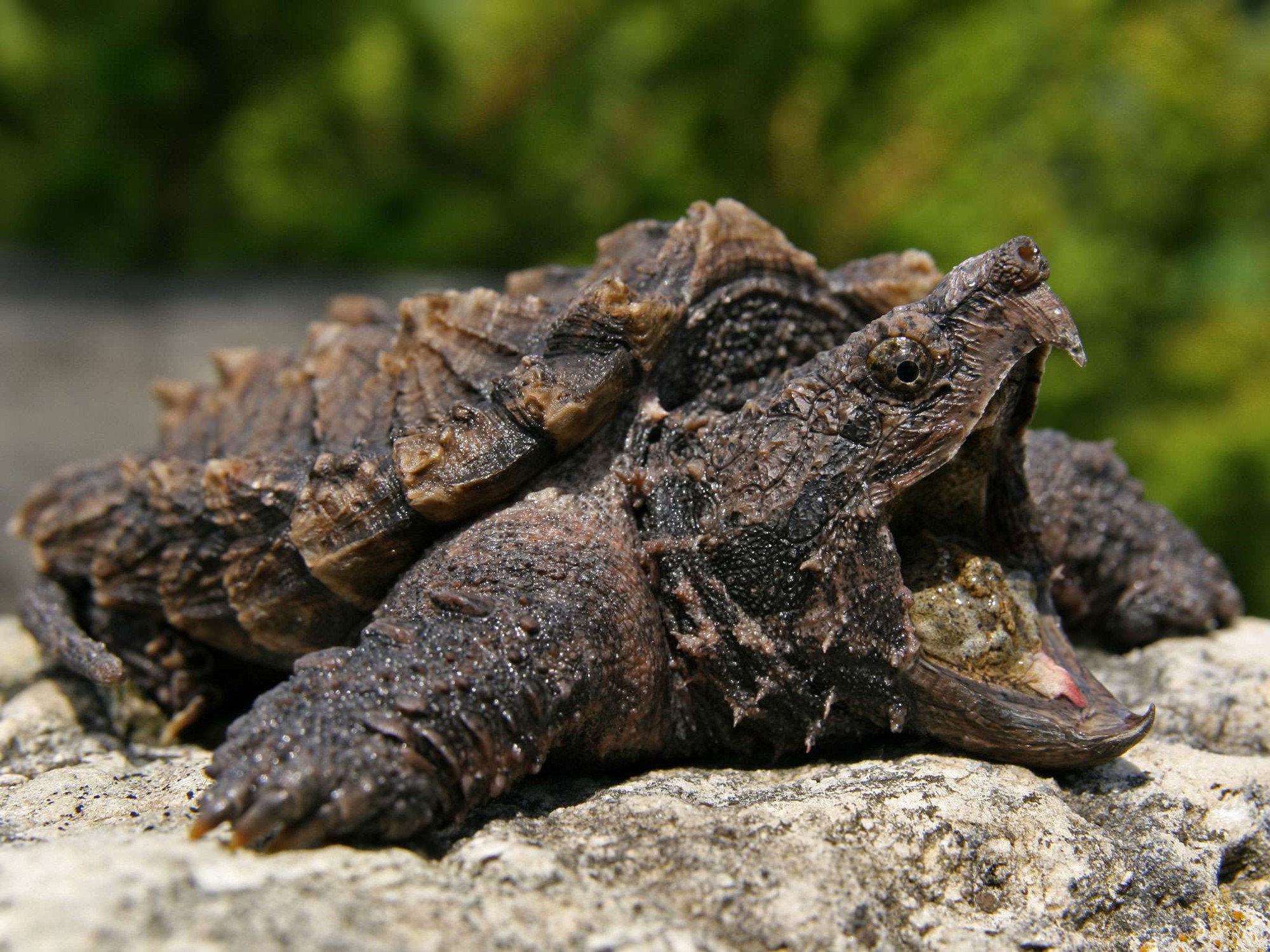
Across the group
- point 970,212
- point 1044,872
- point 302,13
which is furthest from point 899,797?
point 302,13

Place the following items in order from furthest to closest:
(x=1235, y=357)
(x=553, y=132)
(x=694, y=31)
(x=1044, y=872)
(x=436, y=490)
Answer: (x=553, y=132) < (x=694, y=31) < (x=1235, y=357) < (x=436, y=490) < (x=1044, y=872)

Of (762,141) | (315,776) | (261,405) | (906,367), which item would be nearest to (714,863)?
(315,776)

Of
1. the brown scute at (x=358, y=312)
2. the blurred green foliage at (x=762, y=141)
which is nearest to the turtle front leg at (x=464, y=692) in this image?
the brown scute at (x=358, y=312)

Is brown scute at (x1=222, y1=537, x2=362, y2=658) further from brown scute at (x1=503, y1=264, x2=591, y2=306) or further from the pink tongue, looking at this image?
the pink tongue

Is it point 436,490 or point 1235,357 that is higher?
point 1235,357

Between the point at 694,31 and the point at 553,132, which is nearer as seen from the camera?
the point at 694,31

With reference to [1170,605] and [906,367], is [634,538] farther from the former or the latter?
[1170,605]

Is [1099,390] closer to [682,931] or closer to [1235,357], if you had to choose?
[1235,357]
